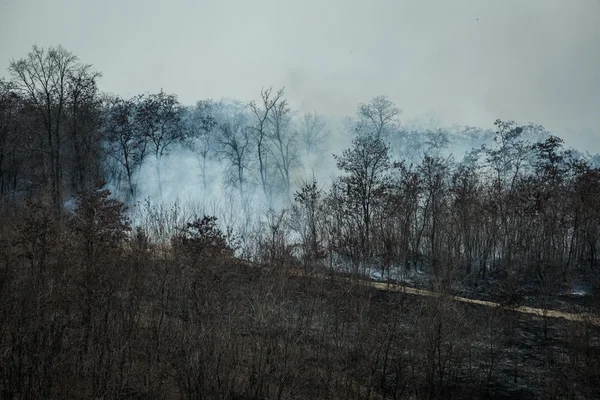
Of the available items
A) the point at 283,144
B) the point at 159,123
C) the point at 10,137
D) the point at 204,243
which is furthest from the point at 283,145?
the point at 204,243

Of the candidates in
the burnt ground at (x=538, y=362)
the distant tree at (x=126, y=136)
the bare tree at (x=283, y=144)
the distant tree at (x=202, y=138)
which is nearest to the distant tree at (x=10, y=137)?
the distant tree at (x=126, y=136)

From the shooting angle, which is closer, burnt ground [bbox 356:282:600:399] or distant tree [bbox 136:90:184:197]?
burnt ground [bbox 356:282:600:399]

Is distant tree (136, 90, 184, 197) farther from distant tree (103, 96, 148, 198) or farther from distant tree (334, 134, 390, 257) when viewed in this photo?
distant tree (334, 134, 390, 257)

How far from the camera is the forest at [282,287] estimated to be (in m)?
8.00

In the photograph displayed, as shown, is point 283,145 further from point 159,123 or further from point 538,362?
point 538,362

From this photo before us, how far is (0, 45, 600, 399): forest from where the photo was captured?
8.00 metres

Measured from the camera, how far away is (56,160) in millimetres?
32438

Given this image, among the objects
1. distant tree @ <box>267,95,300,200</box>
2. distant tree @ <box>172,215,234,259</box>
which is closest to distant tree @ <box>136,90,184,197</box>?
distant tree @ <box>267,95,300,200</box>

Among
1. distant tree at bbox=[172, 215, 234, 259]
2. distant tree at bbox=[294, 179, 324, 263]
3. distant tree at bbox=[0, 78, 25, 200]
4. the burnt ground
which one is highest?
distant tree at bbox=[0, 78, 25, 200]

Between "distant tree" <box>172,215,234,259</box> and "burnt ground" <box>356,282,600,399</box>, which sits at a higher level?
"distant tree" <box>172,215,234,259</box>

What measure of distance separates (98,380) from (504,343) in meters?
10.1

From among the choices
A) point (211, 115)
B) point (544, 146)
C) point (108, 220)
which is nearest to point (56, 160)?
point (211, 115)

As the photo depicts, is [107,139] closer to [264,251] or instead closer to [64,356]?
[264,251]

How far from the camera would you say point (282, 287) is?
42.3 feet
